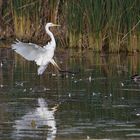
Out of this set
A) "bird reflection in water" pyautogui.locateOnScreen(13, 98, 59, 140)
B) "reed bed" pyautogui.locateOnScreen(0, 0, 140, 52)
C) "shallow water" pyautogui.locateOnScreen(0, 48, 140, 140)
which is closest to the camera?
"bird reflection in water" pyautogui.locateOnScreen(13, 98, 59, 140)

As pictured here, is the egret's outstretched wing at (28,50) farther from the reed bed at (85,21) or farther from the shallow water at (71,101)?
the reed bed at (85,21)

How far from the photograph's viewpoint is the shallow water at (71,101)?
9.59 m

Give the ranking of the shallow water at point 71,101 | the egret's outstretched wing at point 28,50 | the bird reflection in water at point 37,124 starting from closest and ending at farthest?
the bird reflection in water at point 37,124, the shallow water at point 71,101, the egret's outstretched wing at point 28,50

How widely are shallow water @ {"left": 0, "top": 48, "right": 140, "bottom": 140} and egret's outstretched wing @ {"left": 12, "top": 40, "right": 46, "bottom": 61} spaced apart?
436 millimetres

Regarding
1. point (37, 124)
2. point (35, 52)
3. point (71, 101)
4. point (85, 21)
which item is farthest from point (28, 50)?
point (85, 21)

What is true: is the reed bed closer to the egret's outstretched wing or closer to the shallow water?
the shallow water

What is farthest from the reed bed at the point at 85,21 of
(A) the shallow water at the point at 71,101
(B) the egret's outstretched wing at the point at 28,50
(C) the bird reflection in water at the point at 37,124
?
(C) the bird reflection in water at the point at 37,124

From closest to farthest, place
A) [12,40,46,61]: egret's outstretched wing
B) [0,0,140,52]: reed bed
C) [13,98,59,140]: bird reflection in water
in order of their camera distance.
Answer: [13,98,59,140]: bird reflection in water
[12,40,46,61]: egret's outstretched wing
[0,0,140,52]: reed bed

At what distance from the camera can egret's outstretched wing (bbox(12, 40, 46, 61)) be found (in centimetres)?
1570

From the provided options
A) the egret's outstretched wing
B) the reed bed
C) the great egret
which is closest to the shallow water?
the great egret

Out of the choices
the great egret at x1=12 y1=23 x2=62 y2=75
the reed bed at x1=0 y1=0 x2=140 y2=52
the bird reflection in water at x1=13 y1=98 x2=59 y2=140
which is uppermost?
the reed bed at x1=0 y1=0 x2=140 y2=52

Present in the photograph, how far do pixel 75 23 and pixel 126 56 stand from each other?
6.46 feet

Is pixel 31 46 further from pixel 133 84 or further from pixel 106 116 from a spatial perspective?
pixel 106 116

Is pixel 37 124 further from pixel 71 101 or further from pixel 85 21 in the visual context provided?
pixel 85 21
